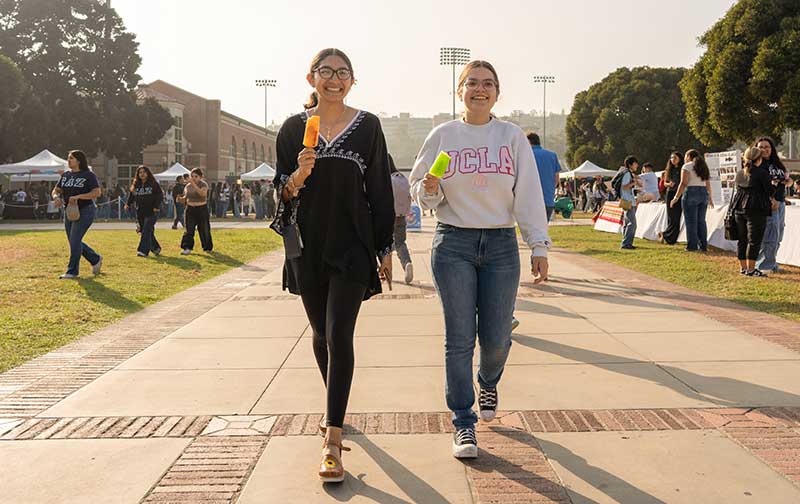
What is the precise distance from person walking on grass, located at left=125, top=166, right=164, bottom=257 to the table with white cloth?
10468 mm

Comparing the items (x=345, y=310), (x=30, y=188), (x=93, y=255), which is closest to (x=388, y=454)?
(x=345, y=310)

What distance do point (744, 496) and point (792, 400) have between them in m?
1.61

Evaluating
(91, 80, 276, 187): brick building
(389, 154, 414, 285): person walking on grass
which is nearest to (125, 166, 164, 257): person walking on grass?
(389, 154, 414, 285): person walking on grass

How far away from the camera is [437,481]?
3357mm

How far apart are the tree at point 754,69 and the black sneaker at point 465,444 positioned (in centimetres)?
Answer: 2328

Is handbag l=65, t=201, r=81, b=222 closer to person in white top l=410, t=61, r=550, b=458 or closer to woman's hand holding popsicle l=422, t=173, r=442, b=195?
person in white top l=410, t=61, r=550, b=458

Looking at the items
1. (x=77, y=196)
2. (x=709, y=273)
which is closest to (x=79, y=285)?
(x=77, y=196)

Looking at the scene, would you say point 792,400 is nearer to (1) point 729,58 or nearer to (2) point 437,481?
(2) point 437,481

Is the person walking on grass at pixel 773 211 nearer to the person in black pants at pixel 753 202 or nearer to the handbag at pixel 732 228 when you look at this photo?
the person in black pants at pixel 753 202

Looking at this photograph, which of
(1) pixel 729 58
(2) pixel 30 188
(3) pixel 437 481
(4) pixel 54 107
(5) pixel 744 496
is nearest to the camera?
(5) pixel 744 496

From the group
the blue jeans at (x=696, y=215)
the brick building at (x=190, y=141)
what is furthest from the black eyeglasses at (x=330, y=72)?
the brick building at (x=190, y=141)

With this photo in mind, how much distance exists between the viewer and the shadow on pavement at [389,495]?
318 centimetres

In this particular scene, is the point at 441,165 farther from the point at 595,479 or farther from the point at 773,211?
the point at 773,211

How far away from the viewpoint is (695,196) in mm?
14297
